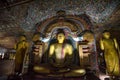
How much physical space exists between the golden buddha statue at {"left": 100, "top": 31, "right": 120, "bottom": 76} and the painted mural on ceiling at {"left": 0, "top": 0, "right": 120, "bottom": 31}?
0.92 metres

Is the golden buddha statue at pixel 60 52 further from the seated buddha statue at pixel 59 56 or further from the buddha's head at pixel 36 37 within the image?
the buddha's head at pixel 36 37

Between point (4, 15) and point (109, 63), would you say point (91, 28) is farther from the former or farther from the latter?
point (4, 15)

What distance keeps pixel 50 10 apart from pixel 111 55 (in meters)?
2.85

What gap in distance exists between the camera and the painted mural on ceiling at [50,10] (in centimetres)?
498

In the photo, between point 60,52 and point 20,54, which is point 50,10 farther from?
point 20,54

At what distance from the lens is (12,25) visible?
6062mm

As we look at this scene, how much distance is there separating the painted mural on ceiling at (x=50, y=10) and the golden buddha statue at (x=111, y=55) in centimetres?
92

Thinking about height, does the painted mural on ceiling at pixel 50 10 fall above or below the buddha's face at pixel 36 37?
above

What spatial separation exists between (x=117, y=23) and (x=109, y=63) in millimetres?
1846

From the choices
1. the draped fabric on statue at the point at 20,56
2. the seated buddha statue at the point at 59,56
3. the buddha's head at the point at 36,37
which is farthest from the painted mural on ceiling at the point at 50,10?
the draped fabric on statue at the point at 20,56

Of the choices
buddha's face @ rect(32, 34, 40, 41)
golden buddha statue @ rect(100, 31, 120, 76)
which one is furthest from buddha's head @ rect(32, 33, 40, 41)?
golden buddha statue @ rect(100, 31, 120, 76)

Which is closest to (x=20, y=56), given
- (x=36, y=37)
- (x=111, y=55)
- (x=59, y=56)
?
(x=36, y=37)

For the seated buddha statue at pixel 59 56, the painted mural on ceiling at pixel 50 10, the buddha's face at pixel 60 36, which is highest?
the painted mural on ceiling at pixel 50 10

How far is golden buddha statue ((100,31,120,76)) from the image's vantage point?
427 cm
